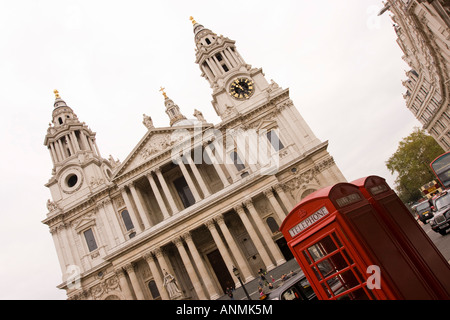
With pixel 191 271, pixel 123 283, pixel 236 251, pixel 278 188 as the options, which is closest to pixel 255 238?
pixel 236 251

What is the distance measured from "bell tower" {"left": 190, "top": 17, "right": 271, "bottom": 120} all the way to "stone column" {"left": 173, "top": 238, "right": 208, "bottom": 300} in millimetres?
14062

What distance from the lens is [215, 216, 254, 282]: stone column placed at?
2490cm

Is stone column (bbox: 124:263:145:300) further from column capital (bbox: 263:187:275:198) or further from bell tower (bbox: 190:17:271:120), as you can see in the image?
bell tower (bbox: 190:17:271:120)

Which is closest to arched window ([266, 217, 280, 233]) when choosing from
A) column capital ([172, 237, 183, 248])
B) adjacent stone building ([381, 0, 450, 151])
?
column capital ([172, 237, 183, 248])

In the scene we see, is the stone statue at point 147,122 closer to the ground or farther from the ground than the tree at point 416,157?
farther from the ground

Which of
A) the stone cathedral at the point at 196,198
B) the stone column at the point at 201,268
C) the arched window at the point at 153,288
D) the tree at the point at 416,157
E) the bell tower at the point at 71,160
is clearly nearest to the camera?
the stone column at the point at 201,268

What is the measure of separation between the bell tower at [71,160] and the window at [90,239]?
423 cm

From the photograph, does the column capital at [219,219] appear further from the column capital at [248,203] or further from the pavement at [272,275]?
the pavement at [272,275]

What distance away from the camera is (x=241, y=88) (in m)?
34.7

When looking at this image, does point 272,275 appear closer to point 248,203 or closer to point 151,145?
point 248,203

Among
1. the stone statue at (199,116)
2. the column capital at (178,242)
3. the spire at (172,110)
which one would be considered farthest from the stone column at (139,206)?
the spire at (172,110)

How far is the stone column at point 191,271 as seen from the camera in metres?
25.6
